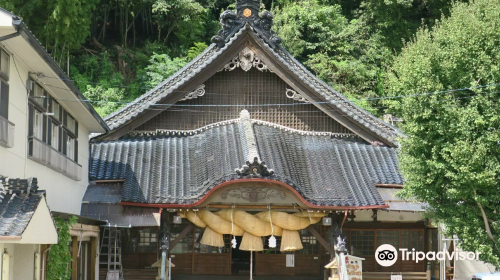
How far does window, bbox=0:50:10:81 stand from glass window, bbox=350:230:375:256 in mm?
11155

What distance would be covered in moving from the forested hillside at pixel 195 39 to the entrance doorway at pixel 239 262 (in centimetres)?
1291

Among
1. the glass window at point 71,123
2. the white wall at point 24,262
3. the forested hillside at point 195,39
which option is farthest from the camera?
the forested hillside at point 195,39

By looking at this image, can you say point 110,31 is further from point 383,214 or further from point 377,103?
point 383,214

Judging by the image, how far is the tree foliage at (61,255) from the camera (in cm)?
1202

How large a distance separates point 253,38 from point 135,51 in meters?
19.7

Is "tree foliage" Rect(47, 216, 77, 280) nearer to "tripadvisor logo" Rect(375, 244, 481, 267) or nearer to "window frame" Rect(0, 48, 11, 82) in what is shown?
"window frame" Rect(0, 48, 11, 82)

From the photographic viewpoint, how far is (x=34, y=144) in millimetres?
11953

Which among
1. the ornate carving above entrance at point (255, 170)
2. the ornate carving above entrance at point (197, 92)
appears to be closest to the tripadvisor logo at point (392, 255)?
the ornate carving above entrance at point (255, 170)

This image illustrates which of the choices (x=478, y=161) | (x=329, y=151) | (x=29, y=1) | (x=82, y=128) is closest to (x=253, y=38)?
(x=329, y=151)

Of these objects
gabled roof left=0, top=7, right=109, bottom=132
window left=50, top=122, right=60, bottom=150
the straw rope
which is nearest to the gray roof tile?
gabled roof left=0, top=7, right=109, bottom=132

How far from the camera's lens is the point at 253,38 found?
18688mm

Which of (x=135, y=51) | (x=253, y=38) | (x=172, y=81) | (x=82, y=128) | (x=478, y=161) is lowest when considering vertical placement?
(x=478, y=161)

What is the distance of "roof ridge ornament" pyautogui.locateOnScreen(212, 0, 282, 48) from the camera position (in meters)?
19.2

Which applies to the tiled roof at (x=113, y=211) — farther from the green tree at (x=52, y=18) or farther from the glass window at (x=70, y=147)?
the green tree at (x=52, y=18)
